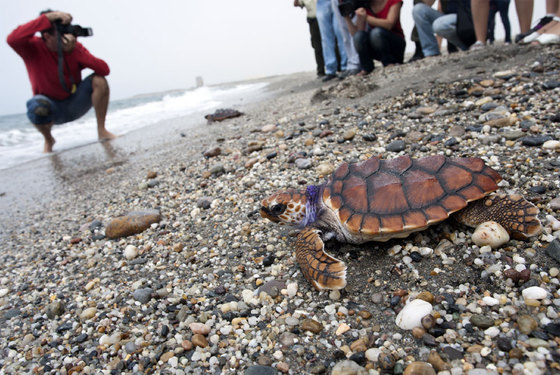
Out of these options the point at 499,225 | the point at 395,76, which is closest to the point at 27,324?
the point at 499,225

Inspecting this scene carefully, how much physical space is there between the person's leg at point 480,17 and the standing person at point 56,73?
8.73m

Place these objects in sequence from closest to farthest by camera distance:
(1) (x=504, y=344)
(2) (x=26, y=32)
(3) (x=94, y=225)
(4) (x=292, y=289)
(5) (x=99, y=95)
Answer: (1) (x=504, y=344), (4) (x=292, y=289), (3) (x=94, y=225), (2) (x=26, y=32), (5) (x=99, y=95)

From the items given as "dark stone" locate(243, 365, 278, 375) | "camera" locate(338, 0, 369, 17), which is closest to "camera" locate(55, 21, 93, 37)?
"camera" locate(338, 0, 369, 17)

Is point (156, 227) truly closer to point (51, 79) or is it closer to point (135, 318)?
point (135, 318)

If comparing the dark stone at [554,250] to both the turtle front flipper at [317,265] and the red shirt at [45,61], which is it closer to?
the turtle front flipper at [317,265]

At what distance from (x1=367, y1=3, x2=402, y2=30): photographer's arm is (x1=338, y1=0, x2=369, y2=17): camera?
1.17ft

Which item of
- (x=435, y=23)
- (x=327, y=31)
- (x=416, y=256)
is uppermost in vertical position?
→ (x=327, y=31)

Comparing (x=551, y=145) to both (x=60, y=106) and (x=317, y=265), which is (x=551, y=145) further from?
(x=60, y=106)

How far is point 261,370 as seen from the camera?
5.00 feet

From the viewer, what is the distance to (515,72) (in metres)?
4.41

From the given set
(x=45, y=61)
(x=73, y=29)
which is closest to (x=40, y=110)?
(x=45, y=61)

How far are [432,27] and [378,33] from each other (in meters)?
1.56

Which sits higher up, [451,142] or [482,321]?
[451,142]

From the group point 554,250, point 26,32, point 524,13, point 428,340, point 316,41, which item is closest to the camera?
point 428,340
